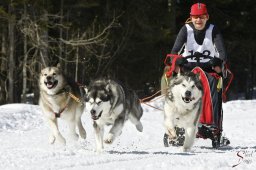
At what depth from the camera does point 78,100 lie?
7.22 m

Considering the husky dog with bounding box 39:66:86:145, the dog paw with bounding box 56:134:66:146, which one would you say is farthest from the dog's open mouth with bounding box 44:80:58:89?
the dog paw with bounding box 56:134:66:146

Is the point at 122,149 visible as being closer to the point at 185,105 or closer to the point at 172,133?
the point at 172,133

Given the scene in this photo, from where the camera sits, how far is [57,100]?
7.11 m

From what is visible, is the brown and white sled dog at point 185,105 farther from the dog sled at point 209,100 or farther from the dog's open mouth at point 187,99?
the dog sled at point 209,100

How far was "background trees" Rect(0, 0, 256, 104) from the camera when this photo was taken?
52.7 ft

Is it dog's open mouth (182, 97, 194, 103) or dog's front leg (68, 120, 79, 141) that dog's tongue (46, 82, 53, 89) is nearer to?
dog's front leg (68, 120, 79, 141)

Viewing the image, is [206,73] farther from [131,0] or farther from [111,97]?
[131,0]

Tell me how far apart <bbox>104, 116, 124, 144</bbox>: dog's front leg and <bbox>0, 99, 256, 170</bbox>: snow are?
170 mm

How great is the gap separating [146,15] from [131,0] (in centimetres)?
96

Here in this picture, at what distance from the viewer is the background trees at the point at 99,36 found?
633 inches

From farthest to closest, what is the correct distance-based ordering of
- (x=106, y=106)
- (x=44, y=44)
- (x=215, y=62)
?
(x=44, y=44), (x=215, y=62), (x=106, y=106)

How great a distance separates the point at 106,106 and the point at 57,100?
54.6 inches

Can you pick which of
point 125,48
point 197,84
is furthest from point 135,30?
point 197,84

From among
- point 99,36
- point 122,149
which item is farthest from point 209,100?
point 99,36
